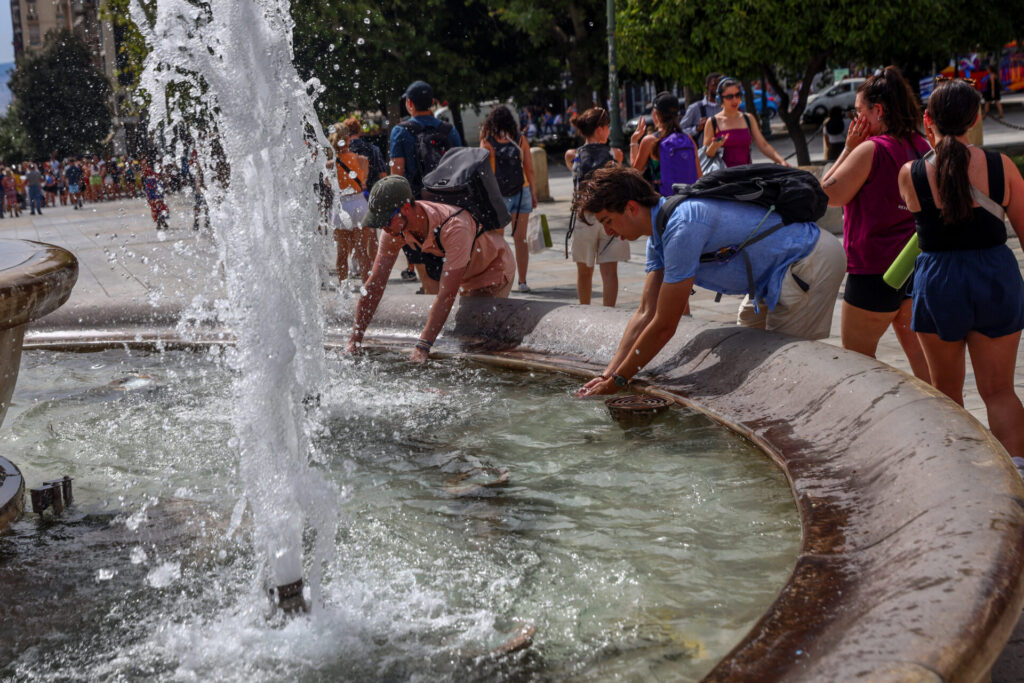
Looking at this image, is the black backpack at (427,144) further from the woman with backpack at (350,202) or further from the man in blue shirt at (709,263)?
the man in blue shirt at (709,263)

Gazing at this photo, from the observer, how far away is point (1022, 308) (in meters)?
3.96

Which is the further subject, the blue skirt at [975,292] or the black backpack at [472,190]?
the black backpack at [472,190]

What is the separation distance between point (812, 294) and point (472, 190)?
7.65ft

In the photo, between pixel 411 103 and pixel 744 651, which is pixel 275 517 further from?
pixel 411 103

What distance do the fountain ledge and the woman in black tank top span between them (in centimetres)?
36

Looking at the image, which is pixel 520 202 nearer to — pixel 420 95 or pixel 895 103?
pixel 420 95

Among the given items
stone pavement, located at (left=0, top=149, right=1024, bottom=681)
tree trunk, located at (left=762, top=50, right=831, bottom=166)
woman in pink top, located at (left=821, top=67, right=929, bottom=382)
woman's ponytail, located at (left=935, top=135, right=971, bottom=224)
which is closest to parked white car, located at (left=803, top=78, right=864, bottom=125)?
stone pavement, located at (left=0, top=149, right=1024, bottom=681)

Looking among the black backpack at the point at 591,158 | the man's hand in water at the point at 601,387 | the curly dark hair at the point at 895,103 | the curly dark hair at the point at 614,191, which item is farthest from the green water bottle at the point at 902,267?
the black backpack at the point at 591,158

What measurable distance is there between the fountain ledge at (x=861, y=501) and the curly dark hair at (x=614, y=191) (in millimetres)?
767

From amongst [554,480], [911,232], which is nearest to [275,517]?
[554,480]

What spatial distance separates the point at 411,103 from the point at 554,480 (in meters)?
5.34

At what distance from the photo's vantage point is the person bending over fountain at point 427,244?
554 cm

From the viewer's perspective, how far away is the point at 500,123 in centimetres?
916

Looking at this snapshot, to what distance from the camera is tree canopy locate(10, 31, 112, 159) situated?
57875 mm
